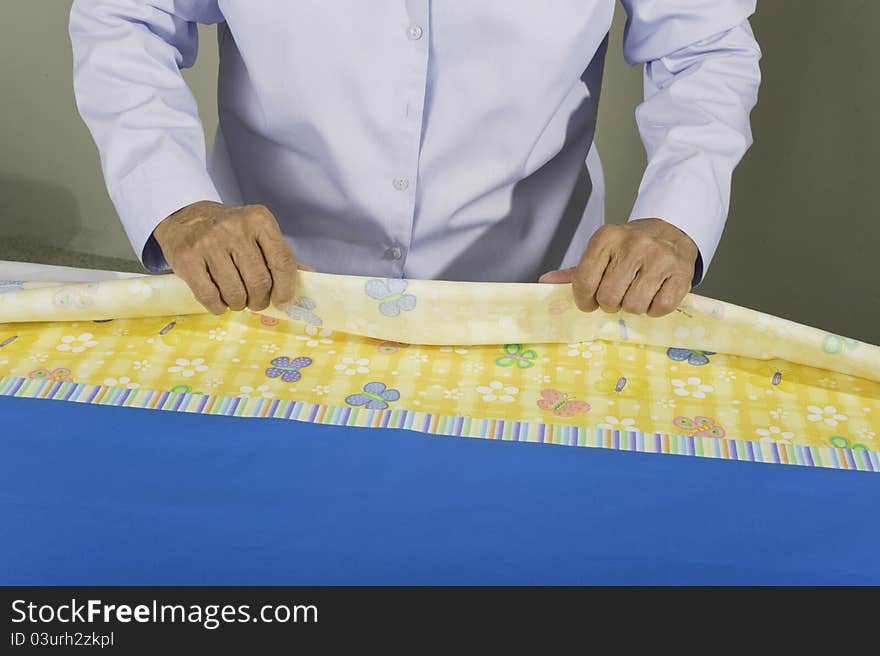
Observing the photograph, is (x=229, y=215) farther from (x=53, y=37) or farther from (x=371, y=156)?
(x=53, y=37)

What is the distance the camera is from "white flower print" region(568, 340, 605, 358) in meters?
0.95

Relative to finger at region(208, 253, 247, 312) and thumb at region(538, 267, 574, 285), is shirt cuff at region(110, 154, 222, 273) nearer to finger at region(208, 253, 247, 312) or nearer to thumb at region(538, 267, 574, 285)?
finger at region(208, 253, 247, 312)

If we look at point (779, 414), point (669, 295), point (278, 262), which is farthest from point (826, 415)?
point (278, 262)

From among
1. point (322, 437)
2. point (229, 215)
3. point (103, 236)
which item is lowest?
point (103, 236)

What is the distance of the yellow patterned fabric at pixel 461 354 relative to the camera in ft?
2.90

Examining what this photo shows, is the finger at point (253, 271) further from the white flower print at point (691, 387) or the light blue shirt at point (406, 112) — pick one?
the white flower print at point (691, 387)

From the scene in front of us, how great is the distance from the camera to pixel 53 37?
8.06 ft

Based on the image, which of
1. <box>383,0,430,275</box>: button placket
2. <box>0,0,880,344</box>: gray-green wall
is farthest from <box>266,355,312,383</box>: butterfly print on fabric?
<box>0,0,880,344</box>: gray-green wall

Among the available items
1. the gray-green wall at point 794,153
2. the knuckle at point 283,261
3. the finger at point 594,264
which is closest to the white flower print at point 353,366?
the knuckle at point 283,261

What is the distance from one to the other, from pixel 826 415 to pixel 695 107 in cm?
35

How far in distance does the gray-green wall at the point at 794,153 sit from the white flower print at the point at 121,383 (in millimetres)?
1299

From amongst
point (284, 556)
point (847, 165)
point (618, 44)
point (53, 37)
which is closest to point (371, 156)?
point (284, 556)
